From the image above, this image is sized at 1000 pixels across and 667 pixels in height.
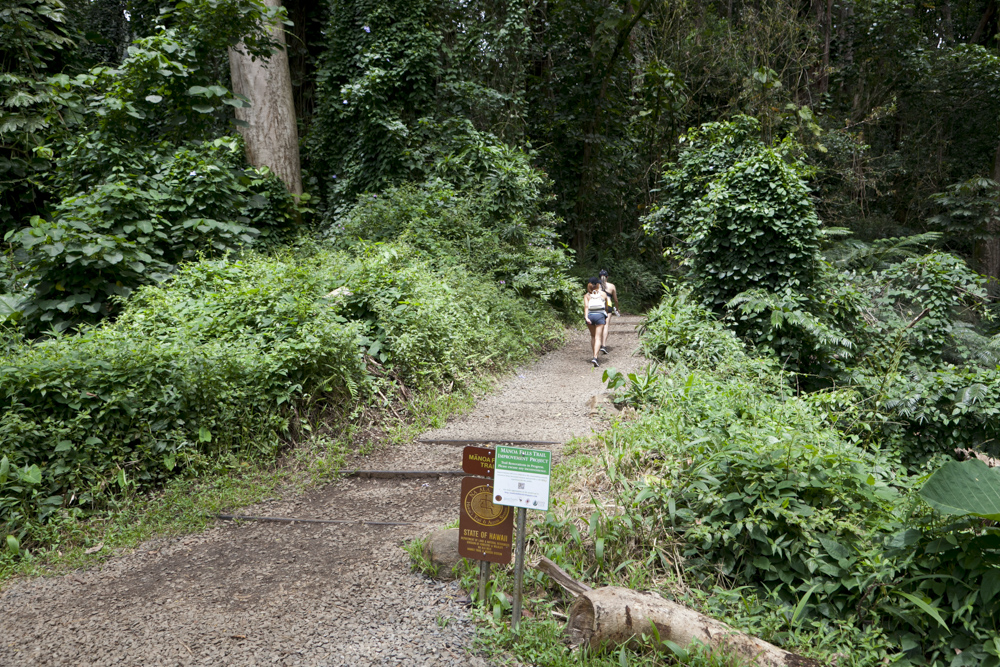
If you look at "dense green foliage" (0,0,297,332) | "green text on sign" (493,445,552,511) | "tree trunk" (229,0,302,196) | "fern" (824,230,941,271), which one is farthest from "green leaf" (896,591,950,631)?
"tree trunk" (229,0,302,196)

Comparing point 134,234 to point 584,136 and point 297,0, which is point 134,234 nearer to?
point 297,0

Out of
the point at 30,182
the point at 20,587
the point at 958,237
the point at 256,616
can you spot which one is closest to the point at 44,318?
the point at 20,587

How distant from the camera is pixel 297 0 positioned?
15984 millimetres

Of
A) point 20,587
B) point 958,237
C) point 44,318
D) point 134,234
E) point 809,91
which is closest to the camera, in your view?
point 20,587

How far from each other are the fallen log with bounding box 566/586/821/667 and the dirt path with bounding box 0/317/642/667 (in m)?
0.63

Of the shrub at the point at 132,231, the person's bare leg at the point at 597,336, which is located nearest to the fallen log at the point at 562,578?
the shrub at the point at 132,231

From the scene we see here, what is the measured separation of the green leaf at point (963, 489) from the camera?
9.49ft

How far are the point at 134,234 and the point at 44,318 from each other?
1472 millimetres

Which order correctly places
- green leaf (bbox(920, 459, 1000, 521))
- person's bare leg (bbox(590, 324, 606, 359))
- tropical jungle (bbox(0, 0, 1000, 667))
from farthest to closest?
person's bare leg (bbox(590, 324, 606, 359)), tropical jungle (bbox(0, 0, 1000, 667)), green leaf (bbox(920, 459, 1000, 521))

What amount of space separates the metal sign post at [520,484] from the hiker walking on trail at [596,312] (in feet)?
21.4

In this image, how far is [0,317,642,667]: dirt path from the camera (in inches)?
127

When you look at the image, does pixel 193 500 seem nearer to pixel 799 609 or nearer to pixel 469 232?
pixel 799 609

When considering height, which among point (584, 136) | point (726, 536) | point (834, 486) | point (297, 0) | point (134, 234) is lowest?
point (726, 536)

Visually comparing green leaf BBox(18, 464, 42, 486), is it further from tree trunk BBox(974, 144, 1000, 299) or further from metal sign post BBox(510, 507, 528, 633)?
tree trunk BBox(974, 144, 1000, 299)
